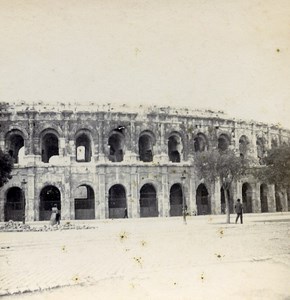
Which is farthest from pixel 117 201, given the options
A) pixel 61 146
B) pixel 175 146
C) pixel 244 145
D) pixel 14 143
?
pixel 244 145

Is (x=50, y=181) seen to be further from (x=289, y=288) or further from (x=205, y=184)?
(x=289, y=288)

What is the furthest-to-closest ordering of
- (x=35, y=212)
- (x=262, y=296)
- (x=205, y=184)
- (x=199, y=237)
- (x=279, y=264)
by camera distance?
1. (x=205, y=184)
2. (x=35, y=212)
3. (x=199, y=237)
4. (x=279, y=264)
5. (x=262, y=296)

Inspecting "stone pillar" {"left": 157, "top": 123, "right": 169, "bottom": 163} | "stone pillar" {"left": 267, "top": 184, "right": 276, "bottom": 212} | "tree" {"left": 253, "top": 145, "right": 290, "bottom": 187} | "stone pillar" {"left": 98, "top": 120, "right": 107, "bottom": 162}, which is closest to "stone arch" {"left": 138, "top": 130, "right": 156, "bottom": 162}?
"stone pillar" {"left": 157, "top": 123, "right": 169, "bottom": 163}

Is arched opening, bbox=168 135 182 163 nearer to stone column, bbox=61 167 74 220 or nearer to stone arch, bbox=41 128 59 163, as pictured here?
stone column, bbox=61 167 74 220

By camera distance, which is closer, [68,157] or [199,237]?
[199,237]

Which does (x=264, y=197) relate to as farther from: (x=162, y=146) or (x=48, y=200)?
(x=48, y=200)

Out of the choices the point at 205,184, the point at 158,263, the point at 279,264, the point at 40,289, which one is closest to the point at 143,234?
the point at 158,263
